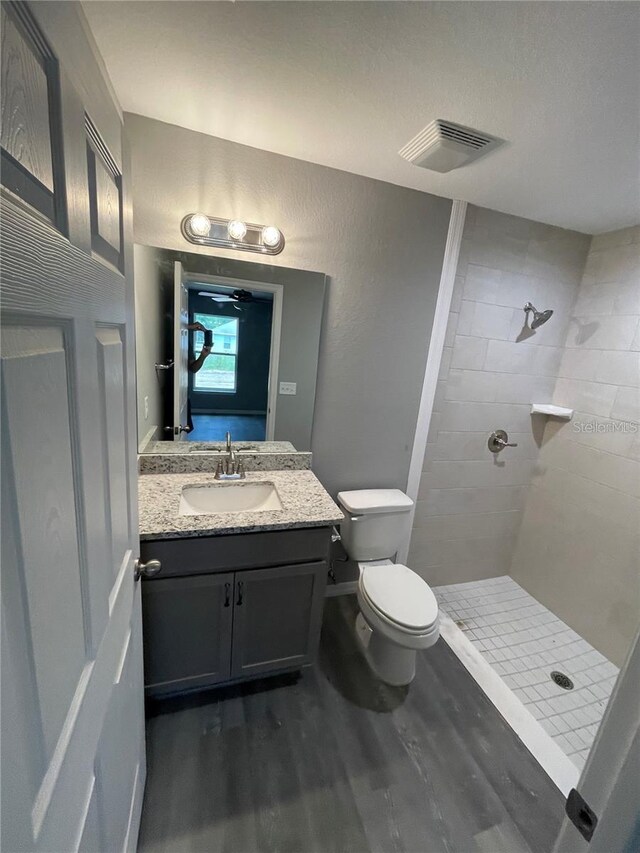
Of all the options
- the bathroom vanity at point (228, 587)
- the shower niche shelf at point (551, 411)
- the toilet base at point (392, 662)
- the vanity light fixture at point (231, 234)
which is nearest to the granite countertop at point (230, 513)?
the bathroom vanity at point (228, 587)

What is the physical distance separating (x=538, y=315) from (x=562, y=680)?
1.97m

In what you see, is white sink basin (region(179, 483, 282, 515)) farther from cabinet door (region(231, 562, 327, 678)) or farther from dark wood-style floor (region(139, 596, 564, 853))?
dark wood-style floor (region(139, 596, 564, 853))

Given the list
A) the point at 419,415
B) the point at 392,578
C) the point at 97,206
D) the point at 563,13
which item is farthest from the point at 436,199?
the point at 392,578

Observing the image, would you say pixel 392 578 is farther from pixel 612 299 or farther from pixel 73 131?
pixel 612 299

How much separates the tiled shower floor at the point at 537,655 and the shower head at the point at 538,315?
5.72 feet

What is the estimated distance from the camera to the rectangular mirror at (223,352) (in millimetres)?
1479

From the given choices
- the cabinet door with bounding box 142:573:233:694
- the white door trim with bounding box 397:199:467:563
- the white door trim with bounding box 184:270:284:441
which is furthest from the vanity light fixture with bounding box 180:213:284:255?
the cabinet door with bounding box 142:573:233:694

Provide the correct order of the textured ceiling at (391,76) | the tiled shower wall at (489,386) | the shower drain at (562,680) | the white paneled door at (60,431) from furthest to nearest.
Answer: the tiled shower wall at (489,386) < the shower drain at (562,680) < the textured ceiling at (391,76) < the white paneled door at (60,431)

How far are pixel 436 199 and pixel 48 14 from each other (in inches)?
67.6

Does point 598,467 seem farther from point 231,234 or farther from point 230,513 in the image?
point 231,234

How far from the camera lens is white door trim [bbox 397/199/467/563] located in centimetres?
174

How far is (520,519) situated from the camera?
2.36 m

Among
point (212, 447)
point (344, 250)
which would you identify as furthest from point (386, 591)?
point (344, 250)

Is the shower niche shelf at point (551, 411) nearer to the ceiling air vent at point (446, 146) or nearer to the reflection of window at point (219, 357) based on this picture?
the ceiling air vent at point (446, 146)
